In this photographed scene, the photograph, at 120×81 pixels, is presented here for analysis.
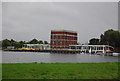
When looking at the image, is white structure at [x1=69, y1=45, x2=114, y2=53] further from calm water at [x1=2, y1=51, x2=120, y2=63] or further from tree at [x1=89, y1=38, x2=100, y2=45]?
calm water at [x1=2, y1=51, x2=120, y2=63]

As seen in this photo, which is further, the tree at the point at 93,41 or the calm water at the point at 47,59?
the tree at the point at 93,41

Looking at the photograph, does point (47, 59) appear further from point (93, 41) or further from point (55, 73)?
point (93, 41)

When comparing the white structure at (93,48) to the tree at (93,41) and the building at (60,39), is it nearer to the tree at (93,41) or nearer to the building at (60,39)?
the building at (60,39)

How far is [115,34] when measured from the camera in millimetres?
76688

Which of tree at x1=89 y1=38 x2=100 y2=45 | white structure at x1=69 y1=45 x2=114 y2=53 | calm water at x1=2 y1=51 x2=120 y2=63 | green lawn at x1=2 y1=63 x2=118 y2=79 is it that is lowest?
calm water at x1=2 y1=51 x2=120 y2=63

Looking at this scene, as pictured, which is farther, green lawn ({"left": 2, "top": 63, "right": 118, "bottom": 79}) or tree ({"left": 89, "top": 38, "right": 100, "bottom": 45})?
tree ({"left": 89, "top": 38, "right": 100, "bottom": 45})

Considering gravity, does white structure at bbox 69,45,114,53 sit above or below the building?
below

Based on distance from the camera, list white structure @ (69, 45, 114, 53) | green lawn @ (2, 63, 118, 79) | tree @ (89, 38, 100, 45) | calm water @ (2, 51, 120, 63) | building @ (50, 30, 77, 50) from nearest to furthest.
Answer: green lawn @ (2, 63, 118, 79) → calm water @ (2, 51, 120, 63) → white structure @ (69, 45, 114, 53) → building @ (50, 30, 77, 50) → tree @ (89, 38, 100, 45)

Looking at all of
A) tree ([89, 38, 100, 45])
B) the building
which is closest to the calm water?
the building

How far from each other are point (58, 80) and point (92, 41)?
109m

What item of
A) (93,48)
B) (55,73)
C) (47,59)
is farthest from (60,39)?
(55,73)

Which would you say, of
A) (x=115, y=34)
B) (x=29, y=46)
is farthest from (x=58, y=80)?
(x=29, y=46)

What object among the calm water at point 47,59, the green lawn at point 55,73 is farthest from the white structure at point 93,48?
the green lawn at point 55,73

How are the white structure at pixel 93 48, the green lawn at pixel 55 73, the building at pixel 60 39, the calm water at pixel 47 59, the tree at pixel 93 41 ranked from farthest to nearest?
the tree at pixel 93 41 → the building at pixel 60 39 → the white structure at pixel 93 48 → the calm water at pixel 47 59 → the green lawn at pixel 55 73
